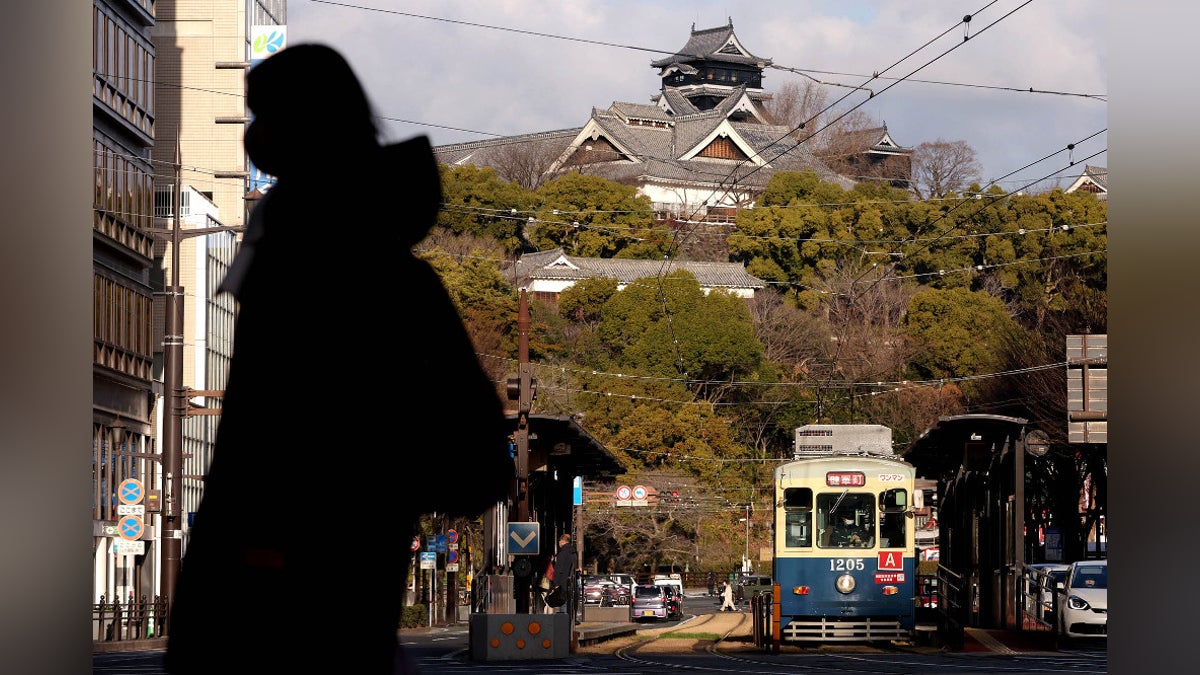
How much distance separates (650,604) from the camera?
5409 centimetres

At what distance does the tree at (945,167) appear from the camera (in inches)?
3967

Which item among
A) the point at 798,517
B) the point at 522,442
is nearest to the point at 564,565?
the point at 522,442

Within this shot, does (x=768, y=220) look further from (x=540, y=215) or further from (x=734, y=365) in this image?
(x=734, y=365)

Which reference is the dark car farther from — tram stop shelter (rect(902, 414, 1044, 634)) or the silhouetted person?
the silhouetted person

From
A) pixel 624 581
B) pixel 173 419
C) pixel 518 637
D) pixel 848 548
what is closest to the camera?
pixel 518 637

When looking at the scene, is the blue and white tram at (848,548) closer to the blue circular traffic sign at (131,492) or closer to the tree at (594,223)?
the blue circular traffic sign at (131,492)

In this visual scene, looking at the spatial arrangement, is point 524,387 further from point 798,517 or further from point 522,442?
point 798,517

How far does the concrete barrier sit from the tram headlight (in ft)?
18.2

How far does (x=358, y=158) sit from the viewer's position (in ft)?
7.50

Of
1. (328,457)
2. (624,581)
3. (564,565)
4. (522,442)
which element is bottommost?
Answer: (624,581)

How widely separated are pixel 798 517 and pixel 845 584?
105 cm

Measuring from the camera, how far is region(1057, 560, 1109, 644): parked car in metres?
21.5

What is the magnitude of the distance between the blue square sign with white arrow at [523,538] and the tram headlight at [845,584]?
519 cm
